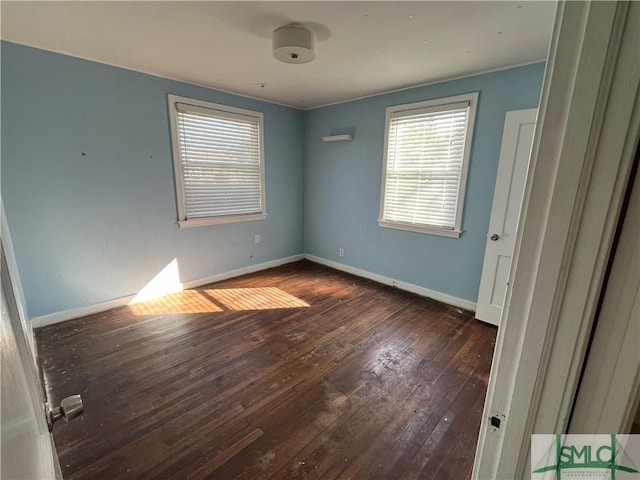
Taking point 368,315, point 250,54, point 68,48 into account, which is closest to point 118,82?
point 68,48

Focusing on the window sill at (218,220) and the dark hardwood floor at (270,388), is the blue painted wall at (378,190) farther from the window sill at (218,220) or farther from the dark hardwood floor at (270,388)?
the window sill at (218,220)

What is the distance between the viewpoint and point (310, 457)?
4.82 feet

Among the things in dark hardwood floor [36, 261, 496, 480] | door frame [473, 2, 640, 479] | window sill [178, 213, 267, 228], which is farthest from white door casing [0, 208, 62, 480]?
window sill [178, 213, 267, 228]

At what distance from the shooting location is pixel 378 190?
367 cm

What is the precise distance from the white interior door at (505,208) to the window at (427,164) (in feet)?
1.24

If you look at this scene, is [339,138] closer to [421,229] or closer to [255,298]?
[421,229]

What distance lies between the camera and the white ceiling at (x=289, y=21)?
172 centimetres

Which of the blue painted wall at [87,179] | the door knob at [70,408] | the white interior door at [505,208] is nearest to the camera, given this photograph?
the door knob at [70,408]

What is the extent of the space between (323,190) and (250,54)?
→ 2215 millimetres

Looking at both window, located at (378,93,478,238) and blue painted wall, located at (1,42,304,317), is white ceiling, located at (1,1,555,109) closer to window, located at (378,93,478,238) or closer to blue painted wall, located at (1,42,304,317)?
blue painted wall, located at (1,42,304,317)

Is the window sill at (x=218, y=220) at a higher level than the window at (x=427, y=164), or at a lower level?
lower

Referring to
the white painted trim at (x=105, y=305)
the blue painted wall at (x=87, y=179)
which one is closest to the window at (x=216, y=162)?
the blue painted wall at (x=87, y=179)

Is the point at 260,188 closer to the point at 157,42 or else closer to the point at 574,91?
the point at 157,42

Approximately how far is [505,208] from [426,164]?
957mm
